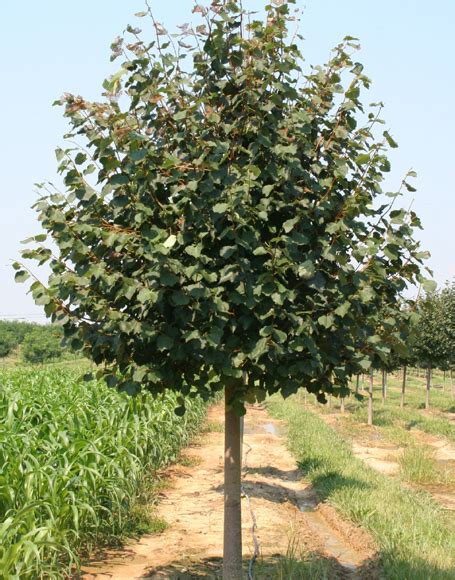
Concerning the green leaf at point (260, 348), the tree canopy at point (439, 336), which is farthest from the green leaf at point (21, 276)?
the tree canopy at point (439, 336)

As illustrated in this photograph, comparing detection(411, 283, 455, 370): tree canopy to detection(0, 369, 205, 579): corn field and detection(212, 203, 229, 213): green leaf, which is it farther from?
detection(212, 203, 229, 213): green leaf

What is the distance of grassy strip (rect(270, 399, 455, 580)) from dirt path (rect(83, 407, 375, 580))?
0.85 feet

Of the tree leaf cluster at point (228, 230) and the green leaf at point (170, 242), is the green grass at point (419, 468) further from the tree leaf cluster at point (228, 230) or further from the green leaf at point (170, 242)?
the green leaf at point (170, 242)

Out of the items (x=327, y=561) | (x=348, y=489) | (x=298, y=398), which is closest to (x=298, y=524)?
(x=348, y=489)

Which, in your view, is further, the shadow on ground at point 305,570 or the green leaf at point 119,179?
the shadow on ground at point 305,570

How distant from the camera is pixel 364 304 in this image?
466 cm

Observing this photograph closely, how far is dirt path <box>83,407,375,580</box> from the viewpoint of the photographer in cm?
767

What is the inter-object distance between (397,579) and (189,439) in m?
10.5

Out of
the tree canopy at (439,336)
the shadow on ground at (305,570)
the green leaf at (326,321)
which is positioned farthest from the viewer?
the tree canopy at (439,336)

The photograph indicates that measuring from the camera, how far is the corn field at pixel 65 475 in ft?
20.0

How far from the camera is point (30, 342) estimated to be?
217 feet

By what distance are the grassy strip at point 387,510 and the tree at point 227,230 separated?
3.36 m

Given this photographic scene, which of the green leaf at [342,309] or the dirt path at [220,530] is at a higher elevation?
the green leaf at [342,309]

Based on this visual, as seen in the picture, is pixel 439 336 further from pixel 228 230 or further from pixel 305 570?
pixel 228 230
